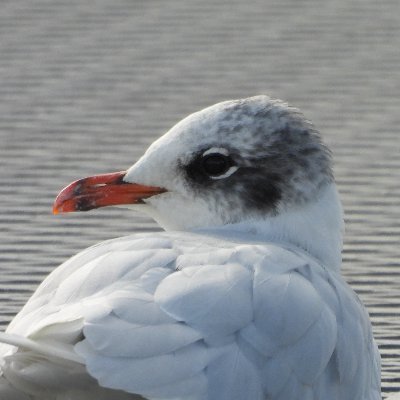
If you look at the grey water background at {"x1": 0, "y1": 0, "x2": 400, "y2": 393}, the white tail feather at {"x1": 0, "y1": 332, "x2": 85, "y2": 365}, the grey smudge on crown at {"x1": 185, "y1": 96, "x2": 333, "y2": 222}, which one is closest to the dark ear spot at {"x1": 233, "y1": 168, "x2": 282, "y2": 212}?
the grey smudge on crown at {"x1": 185, "y1": 96, "x2": 333, "y2": 222}

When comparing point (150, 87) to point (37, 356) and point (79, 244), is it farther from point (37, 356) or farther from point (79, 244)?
point (37, 356)

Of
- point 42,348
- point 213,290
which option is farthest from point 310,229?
point 42,348

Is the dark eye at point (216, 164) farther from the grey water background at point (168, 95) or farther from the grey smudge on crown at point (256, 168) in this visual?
the grey water background at point (168, 95)

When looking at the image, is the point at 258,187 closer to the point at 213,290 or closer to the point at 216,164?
the point at 216,164

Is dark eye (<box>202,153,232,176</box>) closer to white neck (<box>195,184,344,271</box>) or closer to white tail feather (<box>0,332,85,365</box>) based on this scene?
white neck (<box>195,184,344,271</box>)

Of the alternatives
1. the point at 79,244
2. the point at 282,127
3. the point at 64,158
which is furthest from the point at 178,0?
the point at 282,127
